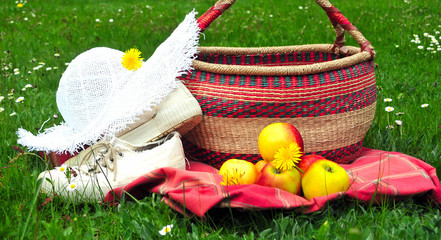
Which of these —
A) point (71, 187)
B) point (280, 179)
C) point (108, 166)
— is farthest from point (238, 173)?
point (71, 187)

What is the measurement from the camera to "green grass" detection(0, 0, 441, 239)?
5.41 feet

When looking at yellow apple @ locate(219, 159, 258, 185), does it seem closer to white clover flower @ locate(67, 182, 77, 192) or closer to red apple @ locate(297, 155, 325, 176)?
red apple @ locate(297, 155, 325, 176)

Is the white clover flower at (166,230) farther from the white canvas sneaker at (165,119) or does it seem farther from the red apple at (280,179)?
the white canvas sneaker at (165,119)

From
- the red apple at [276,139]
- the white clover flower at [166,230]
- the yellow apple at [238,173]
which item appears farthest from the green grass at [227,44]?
the red apple at [276,139]

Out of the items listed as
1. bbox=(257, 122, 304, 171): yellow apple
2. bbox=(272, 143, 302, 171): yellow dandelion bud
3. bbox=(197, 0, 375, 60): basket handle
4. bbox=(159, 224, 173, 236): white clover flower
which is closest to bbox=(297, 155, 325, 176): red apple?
bbox=(257, 122, 304, 171): yellow apple

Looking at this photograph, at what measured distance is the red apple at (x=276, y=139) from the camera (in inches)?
76.7

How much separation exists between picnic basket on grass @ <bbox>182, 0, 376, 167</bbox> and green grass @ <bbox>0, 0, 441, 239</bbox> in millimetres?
303

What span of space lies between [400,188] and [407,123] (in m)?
1.03

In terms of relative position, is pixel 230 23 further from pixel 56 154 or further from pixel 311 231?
pixel 311 231

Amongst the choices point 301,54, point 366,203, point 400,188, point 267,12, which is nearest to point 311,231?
point 366,203

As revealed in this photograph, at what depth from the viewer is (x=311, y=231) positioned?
162 centimetres

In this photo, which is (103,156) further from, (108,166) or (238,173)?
(238,173)

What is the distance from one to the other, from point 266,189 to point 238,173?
20cm

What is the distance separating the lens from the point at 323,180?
183 centimetres
